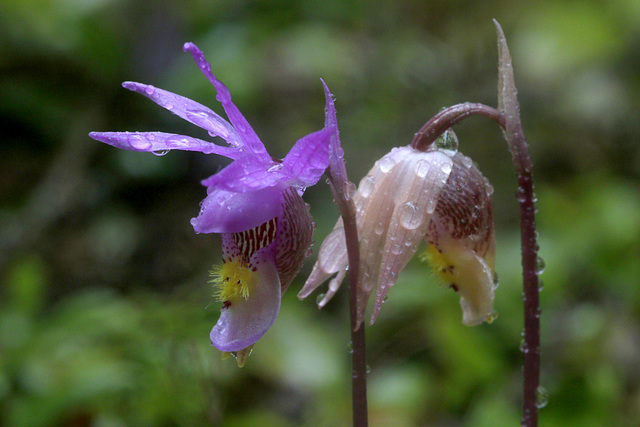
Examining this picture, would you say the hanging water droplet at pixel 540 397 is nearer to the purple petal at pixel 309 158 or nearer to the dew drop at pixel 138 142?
the purple petal at pixel 309 158

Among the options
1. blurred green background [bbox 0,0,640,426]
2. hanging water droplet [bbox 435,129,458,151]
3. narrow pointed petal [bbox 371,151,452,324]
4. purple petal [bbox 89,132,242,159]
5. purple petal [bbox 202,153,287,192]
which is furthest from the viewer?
blurred green background [bbox 0,0,640,426]

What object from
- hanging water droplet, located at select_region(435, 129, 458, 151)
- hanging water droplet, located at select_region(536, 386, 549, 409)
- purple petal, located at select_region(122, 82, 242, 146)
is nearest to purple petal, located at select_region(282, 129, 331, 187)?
purple petal, located at select_region(122, 82, 242, 146)

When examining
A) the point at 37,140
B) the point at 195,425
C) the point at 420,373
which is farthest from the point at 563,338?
the point at 37,140

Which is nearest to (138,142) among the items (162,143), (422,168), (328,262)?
(162,143)

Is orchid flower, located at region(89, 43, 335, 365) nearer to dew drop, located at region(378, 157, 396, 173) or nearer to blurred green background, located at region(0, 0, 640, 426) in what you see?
dew drop, located at region(378, 157, 396, 173)

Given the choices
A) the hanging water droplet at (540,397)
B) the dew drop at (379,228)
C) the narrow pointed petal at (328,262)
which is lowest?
the hanging water droplet at (540,397)

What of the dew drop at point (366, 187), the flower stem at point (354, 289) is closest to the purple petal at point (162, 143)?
the flower stem at point (354, 289)
